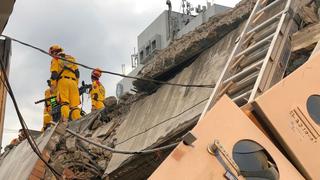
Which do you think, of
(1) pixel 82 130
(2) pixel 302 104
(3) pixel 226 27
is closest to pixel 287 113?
(2) pixel 302 104

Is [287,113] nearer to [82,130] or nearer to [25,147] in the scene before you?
[25,147]

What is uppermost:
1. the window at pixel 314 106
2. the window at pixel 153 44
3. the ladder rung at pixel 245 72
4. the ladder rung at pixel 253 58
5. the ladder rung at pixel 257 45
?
the window at pixel 153 44

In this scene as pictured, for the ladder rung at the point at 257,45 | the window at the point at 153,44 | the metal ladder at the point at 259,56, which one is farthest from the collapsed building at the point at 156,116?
the window at the point at 153,44

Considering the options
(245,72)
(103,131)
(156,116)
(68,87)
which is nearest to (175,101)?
(156,116)

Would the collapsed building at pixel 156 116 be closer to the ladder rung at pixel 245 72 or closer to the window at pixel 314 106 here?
the ladder rung at pixel 245 72

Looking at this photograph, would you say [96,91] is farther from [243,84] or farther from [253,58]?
[243,84]

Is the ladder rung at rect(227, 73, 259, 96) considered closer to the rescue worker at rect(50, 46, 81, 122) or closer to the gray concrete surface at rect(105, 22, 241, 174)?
the gray concrete surface at rect(105, 22, 241, 174)

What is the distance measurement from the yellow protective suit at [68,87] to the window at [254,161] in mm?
9206

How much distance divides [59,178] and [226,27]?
7.90ft

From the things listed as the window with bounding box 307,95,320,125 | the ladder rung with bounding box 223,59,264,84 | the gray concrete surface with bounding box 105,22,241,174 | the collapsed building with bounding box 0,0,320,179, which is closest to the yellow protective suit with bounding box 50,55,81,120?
the collapsed building with bounding box 0,0,320,179

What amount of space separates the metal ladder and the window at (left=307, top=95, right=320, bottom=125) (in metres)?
0.37

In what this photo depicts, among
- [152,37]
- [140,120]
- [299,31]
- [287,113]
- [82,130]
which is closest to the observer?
[287,113]

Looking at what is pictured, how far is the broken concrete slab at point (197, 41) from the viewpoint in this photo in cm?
618

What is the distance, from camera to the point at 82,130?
27.9ft
